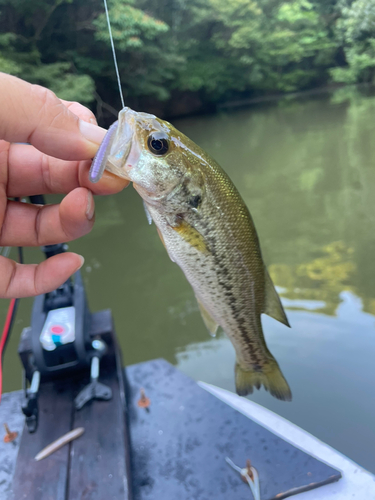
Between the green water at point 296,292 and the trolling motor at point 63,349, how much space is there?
1.38 metres

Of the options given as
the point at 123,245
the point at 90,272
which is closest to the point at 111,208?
the point at 123,245

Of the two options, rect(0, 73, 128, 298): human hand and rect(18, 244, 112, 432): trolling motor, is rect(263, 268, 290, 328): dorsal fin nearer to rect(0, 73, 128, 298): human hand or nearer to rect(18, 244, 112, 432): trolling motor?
rect(0, 73, 128, 298): human hand

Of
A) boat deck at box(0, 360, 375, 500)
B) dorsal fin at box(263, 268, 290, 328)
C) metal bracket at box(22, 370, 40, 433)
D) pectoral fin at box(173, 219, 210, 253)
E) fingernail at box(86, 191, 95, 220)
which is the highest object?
fingernail at box(86, 191, 95, 220)

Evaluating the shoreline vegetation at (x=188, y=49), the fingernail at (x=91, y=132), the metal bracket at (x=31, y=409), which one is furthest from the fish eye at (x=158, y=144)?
the shoreline vegetation at (x=188, y=49)

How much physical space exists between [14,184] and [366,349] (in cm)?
279

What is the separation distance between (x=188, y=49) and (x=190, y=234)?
23.0 m

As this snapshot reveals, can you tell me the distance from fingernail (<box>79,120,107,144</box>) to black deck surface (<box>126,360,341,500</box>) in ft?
4.45

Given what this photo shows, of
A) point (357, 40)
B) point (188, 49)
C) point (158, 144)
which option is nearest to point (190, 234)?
point (158, 144)

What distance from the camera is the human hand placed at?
3.47 feet

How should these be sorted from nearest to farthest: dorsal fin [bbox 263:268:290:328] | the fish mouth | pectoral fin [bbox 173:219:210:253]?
1. the fish mouth
2. pectoral fin [bbox 173:219:210:253]
3. dorsal fin [bbox 263:268:290:328]

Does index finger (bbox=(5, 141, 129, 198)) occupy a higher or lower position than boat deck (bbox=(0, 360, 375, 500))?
higher

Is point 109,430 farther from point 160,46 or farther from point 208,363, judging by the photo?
point 160,46

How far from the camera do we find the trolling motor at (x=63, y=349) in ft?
5.80

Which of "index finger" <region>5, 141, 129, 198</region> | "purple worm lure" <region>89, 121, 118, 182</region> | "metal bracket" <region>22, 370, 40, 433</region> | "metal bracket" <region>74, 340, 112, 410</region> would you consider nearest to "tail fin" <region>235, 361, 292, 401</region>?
"metal bracket" <region>74, 340, 112, 410</region>
